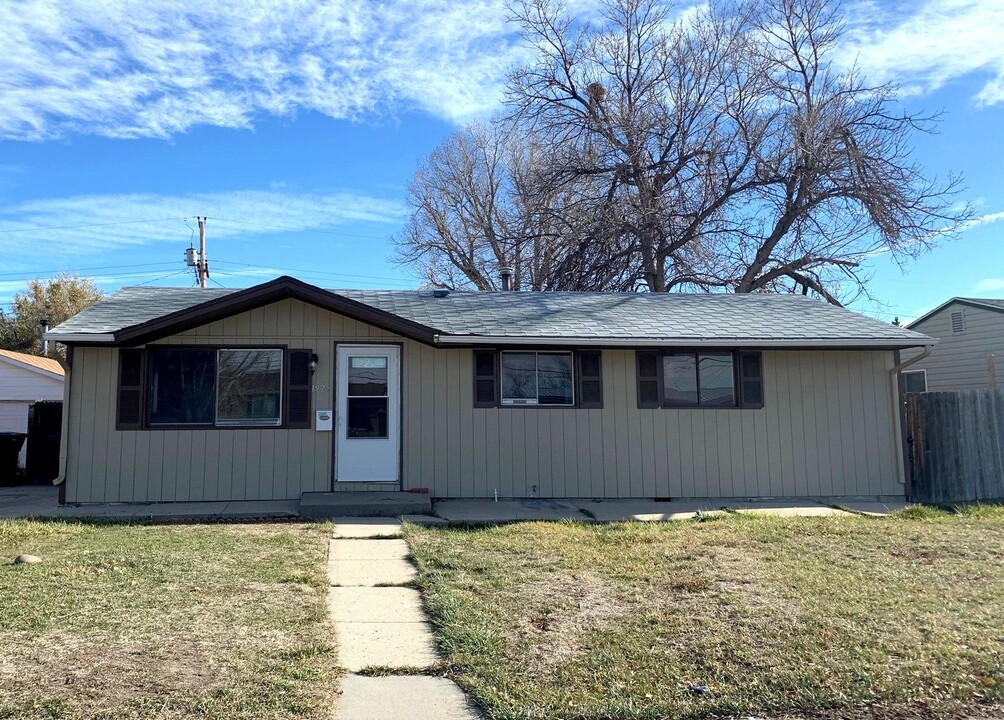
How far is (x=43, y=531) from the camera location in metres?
7.69

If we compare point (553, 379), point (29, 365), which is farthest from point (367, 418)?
point (29, 365)

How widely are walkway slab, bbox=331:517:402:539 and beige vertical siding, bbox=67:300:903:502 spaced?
1.31 meters

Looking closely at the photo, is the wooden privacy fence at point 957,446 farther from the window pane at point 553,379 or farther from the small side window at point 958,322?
the small side window at point 958,322

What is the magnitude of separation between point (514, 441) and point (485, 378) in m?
0.94

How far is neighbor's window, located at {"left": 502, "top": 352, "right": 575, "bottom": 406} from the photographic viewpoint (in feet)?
34.9

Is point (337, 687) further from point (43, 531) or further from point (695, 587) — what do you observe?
point (43, 531)

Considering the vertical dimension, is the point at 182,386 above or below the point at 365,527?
above

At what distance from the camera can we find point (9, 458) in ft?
43.0

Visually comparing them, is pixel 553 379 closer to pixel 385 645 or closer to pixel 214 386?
pixel 214 386

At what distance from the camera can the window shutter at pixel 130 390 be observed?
32.2 ft

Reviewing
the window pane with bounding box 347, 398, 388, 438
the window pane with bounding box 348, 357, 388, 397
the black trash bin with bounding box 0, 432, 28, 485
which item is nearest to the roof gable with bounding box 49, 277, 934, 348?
the window pane with bounding box 348, 357, 388, 397

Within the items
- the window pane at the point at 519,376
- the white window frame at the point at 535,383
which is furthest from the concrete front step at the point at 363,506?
the window pane at the point at 519,376

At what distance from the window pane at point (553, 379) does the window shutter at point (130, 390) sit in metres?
5.18

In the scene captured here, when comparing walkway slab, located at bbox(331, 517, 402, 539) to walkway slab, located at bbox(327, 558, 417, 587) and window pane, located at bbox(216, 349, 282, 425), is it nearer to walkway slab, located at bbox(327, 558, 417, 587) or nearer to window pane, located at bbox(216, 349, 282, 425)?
walkway slab, located at bbox(327, 558, 417, 587)
